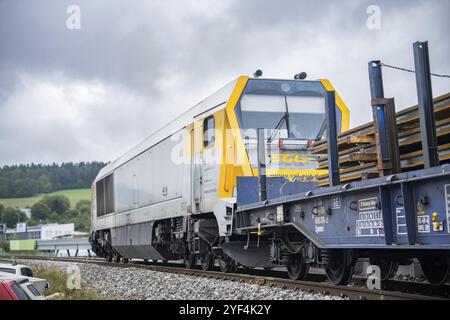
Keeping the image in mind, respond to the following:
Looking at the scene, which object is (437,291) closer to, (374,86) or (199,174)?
(374,86)

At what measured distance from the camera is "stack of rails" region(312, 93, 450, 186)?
21.5 feet

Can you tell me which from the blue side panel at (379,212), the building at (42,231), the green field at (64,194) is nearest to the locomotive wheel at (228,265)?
the blue side panel at (379,212)

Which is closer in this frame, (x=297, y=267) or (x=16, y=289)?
(x=16, y=289)

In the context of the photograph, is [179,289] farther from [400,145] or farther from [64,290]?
[400,145]

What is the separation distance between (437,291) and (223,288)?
10.7ft

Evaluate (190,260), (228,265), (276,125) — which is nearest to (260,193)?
(276,125)

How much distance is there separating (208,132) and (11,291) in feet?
24.2

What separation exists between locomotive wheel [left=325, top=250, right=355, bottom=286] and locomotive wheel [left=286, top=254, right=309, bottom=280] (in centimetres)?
93

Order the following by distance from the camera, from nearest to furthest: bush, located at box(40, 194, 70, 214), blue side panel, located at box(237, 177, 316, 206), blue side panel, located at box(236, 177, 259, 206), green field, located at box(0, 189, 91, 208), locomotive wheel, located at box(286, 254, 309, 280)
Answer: locomotive wheel, located at box(286, 254, 309, 280) → blue side panel, located at box(237, 177, 316, 206) → blue side panel, located at box(236, 177, 259, 206) → green field, located at box(0, 189, 91, 208) → bush, located at box(40, 194, 70, 214)

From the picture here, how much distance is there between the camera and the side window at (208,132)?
1237 cm

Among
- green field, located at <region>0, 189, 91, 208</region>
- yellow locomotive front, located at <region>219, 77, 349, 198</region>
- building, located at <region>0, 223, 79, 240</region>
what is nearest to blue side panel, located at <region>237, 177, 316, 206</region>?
yellow locomotive front, located at <region>219, 77, 349, 198</region>

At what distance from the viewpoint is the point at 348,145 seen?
27.5 ft

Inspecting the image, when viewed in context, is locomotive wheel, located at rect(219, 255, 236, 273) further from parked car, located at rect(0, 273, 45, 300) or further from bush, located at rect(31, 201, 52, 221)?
bush, located at rect(31, 201, 52, 221)

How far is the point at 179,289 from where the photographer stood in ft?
33.7
